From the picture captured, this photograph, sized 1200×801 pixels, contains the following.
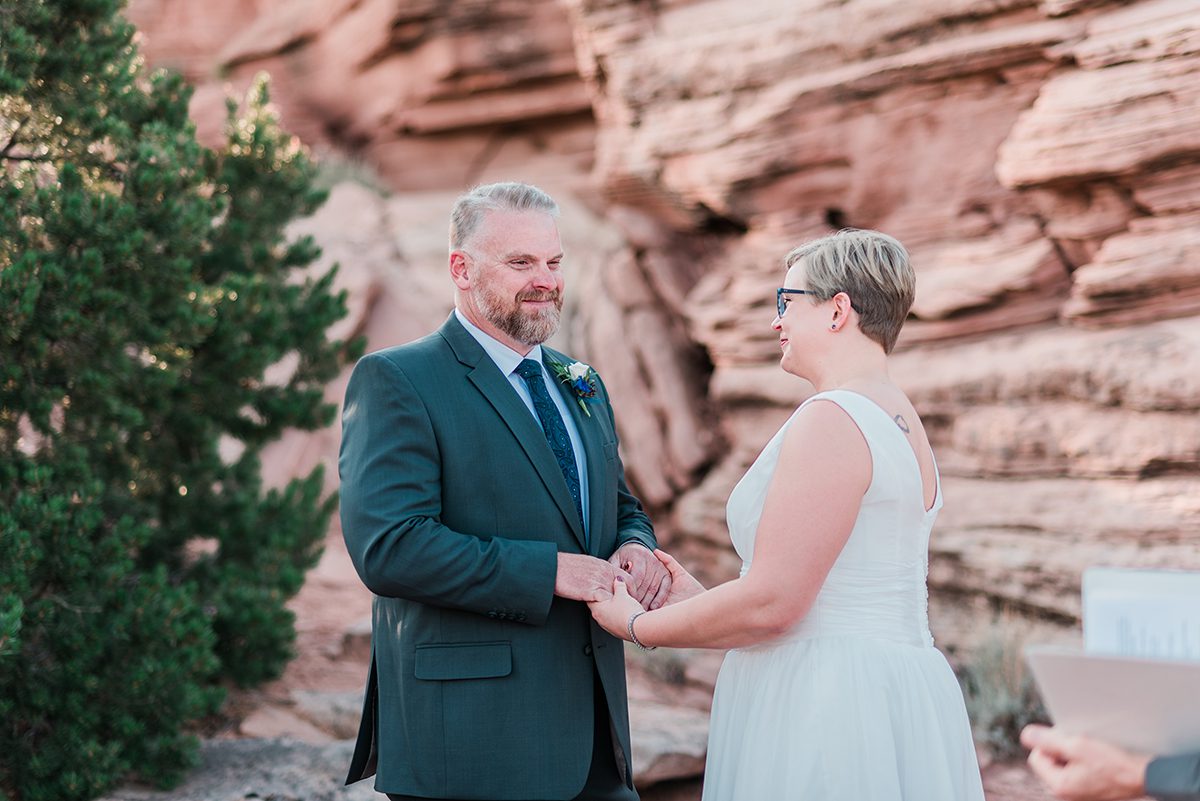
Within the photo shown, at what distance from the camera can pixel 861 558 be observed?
2750mm

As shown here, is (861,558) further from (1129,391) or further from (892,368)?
(892,368)

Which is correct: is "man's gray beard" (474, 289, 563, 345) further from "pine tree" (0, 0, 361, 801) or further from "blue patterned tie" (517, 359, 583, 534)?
"pine tree" (0, 0, 361, 801)

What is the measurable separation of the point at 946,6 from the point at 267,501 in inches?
221

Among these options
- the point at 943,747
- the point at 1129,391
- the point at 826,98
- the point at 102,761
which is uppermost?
the point at 826,98

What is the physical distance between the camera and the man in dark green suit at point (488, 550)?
2.91 m

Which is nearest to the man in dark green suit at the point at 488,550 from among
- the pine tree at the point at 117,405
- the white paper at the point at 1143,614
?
the white paper at the point at 1143,614

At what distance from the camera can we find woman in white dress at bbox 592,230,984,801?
8.62ft

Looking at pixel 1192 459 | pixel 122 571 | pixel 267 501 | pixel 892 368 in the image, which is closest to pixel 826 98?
pixel 892 368

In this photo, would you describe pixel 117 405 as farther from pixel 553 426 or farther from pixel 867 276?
pixel 867 276

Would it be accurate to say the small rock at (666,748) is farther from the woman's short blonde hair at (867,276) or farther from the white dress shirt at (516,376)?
the woman's short blonde hair at (867,276)

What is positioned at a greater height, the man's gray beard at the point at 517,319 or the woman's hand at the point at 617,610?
the man's gray beard at the point at 517,319

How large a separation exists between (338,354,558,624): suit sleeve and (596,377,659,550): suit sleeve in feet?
1.66

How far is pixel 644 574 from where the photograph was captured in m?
3.21

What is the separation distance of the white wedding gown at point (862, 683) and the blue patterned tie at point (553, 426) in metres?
0.54
